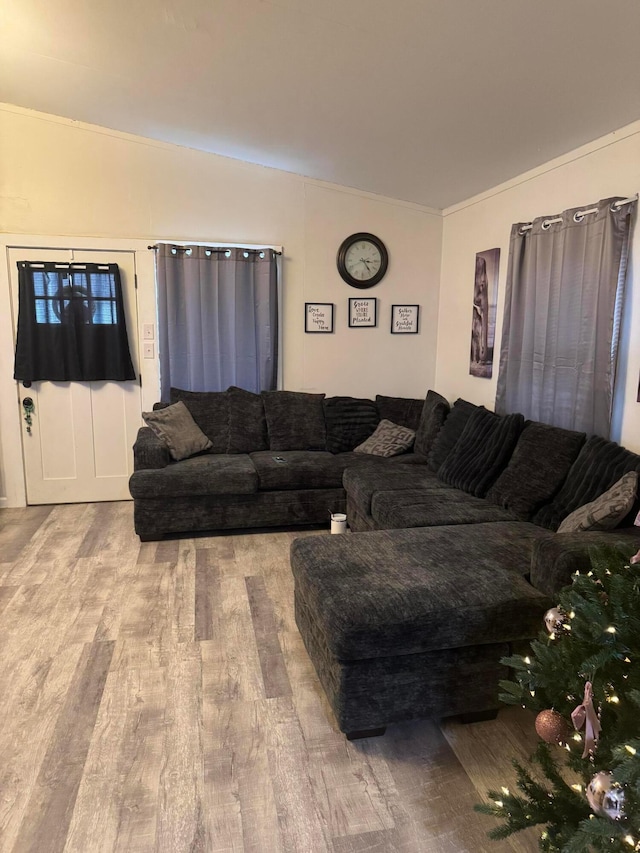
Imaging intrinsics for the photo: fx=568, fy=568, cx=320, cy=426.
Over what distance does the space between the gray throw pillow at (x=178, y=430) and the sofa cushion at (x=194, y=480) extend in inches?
7.2

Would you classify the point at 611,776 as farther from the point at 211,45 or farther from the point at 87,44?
the point at 87,44

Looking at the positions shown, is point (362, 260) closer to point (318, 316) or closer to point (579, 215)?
point (318, 316)

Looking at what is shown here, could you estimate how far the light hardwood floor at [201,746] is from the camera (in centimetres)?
163

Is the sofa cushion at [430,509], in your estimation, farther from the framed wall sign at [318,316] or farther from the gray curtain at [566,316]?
the framed wall sign at [318,316]

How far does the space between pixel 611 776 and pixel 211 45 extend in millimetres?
3214

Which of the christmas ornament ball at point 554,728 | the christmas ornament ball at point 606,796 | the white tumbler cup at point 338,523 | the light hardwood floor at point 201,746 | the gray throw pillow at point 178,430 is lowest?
the light hardwood floor at point 201,746

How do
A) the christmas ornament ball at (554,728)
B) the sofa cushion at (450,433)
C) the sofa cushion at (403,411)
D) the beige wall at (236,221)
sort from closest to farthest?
the christmas ornament ball at (554,728) < the sofa cushion at (450,433) < the beige wall at (236,221) < the sofa cushion at (403,411)

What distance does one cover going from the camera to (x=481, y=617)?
195cm

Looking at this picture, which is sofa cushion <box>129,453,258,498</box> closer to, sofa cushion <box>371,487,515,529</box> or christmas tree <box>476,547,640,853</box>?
sofa cushion <box>371,487,515,529</box>

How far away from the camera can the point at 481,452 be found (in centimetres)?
348

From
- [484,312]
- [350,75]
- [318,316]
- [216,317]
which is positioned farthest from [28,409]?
[484,312]

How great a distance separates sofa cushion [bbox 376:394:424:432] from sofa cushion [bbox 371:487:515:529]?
1.31 m

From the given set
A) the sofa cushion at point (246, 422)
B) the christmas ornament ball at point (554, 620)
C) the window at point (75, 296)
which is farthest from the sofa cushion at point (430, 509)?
the window at point (75, 296)

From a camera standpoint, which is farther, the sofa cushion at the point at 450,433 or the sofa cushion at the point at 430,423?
the sofa cushion at the point at 430,423
